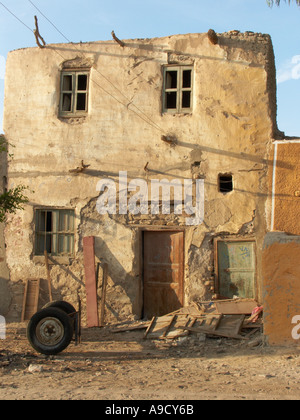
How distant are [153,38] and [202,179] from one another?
347cm

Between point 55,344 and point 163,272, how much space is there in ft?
12.2

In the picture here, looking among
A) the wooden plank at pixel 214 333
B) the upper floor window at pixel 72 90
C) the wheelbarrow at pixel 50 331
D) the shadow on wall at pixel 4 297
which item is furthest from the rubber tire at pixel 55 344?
the upper floor window at pixel 72 90

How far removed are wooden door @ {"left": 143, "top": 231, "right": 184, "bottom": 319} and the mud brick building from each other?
2cm

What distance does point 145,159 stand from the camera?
1067 cm

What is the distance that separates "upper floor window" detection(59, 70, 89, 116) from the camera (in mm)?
11133

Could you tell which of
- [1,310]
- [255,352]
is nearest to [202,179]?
[255,352]

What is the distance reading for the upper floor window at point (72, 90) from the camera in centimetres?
1113

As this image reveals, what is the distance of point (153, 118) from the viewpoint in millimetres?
10719

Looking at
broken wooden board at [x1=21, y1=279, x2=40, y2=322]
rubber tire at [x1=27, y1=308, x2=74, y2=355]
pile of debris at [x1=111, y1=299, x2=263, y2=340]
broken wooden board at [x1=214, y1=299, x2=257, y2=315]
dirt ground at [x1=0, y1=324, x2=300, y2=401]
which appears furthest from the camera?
broken wooden board at [x1=21, y1=279, x2=40, y2=322]

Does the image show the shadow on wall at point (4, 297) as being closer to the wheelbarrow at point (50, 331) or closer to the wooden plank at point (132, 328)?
the wooden plank at point (132, 328)

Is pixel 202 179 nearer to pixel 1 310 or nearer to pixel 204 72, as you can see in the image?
pixel 204 72

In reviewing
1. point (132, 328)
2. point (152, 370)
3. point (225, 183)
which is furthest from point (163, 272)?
point (152, 370)

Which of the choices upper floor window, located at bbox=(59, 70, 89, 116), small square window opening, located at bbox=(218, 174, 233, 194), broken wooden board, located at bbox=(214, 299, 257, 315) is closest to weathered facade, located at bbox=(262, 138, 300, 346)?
broken wooden board, located at bbox=(214, 299, 257, 315)

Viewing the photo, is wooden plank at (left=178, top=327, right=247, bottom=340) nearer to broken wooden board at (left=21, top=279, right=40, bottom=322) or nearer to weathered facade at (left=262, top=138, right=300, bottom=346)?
weathered facade at (left=262, top=138, right=300, bottom=346)
